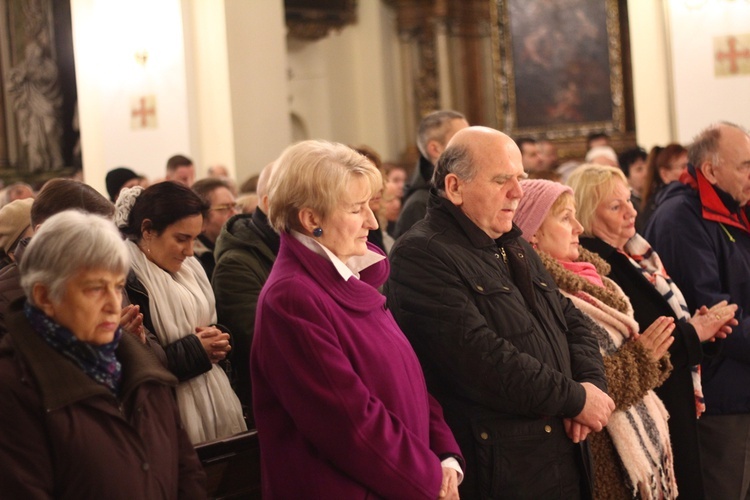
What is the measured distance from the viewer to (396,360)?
2570 millimetres

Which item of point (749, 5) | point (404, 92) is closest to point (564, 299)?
point (749, 5)

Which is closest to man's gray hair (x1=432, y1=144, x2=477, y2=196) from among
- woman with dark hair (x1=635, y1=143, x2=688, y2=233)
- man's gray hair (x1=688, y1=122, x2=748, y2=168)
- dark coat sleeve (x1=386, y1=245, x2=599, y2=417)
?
dark coat sleeve (x1=386, y1=245, x2=599, y2=417)

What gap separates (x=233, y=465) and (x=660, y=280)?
1895 mm

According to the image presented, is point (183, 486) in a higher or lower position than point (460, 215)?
lower

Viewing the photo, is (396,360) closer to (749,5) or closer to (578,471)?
(578,471)

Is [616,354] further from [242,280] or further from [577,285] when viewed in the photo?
[242,280]

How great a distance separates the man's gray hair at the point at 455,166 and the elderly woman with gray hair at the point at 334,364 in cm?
46

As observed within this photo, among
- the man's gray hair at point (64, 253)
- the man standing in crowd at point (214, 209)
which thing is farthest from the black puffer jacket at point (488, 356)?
the man standing in crowd at point (214, 209)

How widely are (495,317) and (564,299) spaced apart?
0.48 meters

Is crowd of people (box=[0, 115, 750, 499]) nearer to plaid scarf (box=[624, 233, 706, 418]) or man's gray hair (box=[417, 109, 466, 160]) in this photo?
plaid scarf (box=[624, 233, 706, 418])

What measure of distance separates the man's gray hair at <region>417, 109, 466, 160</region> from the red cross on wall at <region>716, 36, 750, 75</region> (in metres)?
4.91

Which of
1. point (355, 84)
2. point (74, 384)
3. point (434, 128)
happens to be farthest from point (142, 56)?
point (74, 384)

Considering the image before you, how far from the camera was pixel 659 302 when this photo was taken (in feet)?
12.6

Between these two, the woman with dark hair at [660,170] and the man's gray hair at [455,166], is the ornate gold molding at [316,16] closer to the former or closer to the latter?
the woman with dark hair at [660,170]
